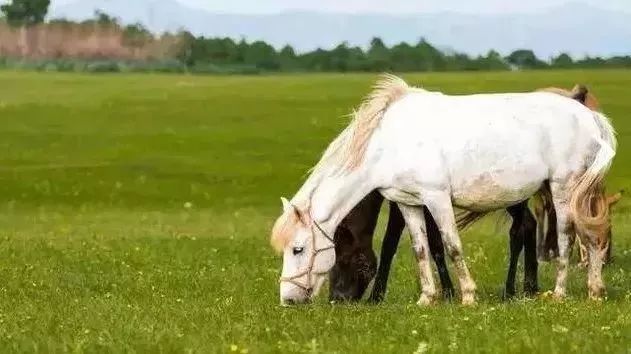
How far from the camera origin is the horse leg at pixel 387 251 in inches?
450

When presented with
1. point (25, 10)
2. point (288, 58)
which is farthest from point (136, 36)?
point (25, 10)

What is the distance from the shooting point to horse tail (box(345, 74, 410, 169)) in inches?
424

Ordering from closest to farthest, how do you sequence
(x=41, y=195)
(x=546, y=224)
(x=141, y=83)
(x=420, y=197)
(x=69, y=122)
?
(x=420, y=197)
(x=546, y=224)
(x=41, y=195)
(x=69, y=122)
(x=141, y=83)

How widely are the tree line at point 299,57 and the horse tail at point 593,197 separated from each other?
65539 mm

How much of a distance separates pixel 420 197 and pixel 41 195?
2235cm

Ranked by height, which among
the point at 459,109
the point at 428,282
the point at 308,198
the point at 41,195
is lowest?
the point at 41,195

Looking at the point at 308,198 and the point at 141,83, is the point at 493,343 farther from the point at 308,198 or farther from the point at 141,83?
the point at 141,83

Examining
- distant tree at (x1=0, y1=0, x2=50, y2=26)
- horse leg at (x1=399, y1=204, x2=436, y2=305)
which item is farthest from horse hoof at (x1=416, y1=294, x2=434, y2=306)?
distant tree at (x1=0, y1=0, x2=50, y2=26)

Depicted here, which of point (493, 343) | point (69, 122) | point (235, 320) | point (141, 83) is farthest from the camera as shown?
point (141, 83)

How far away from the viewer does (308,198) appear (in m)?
10.8

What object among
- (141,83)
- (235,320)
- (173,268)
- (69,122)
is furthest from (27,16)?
(235,320)

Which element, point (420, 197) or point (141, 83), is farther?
point (141, 83)

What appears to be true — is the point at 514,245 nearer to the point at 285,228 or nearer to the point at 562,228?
the point at 562,228

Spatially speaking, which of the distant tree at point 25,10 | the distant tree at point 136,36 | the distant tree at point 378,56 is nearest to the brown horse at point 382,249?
the distant tree at point 378,56
